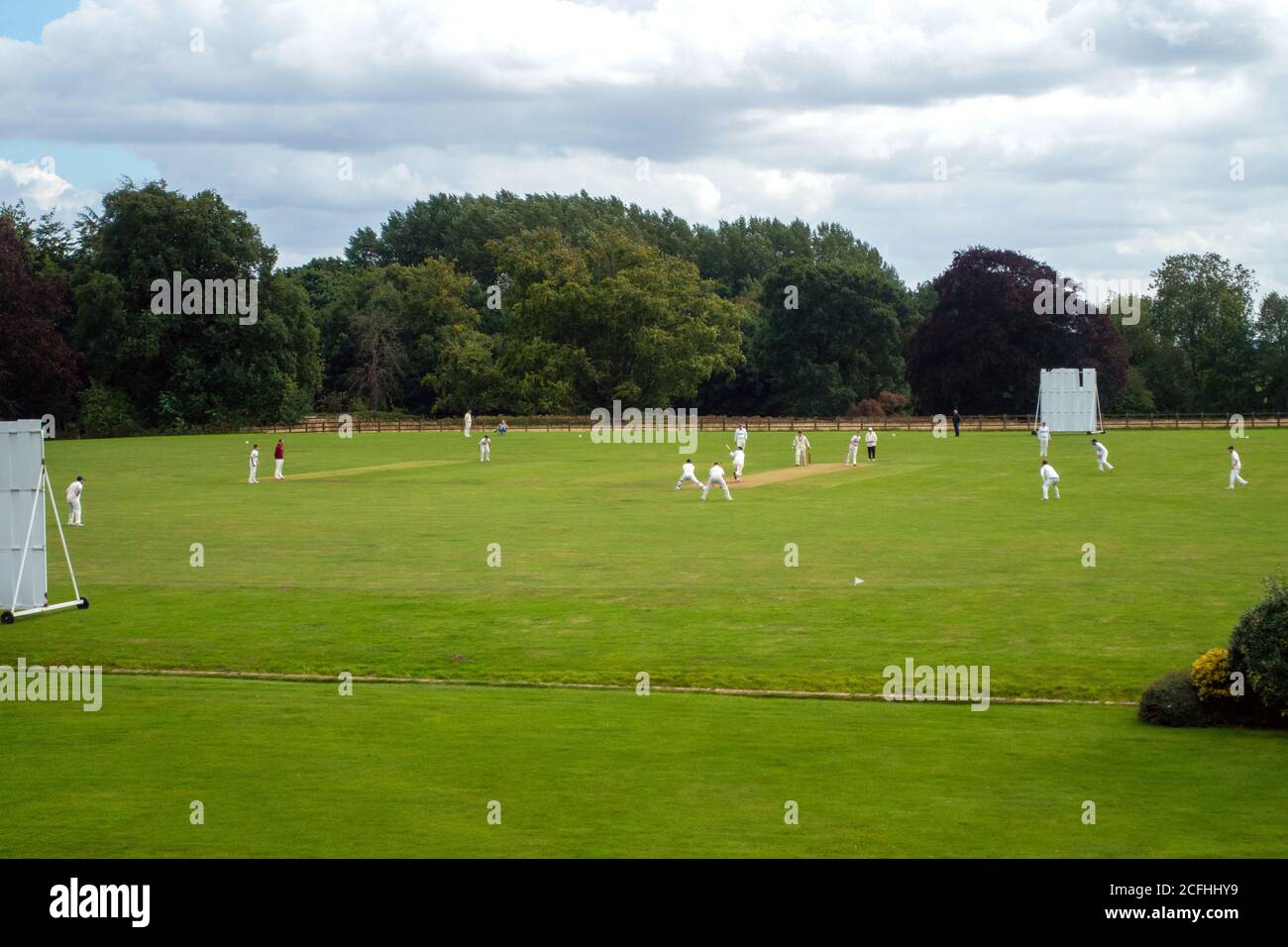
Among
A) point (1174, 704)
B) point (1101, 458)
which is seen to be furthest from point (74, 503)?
point (1101, 458)

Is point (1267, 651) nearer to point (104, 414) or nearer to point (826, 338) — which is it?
point (104, 414)

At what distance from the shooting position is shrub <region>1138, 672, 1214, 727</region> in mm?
15148

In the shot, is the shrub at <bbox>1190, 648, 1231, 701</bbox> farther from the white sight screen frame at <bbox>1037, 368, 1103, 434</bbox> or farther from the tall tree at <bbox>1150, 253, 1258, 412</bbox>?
the tall tree at <bbox>1150, 253, 1258, 412</bbox>

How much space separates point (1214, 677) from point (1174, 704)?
0.54m

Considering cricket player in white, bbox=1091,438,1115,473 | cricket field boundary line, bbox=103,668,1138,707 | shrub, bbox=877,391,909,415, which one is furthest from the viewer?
shrub, bbox=877,391,909,415

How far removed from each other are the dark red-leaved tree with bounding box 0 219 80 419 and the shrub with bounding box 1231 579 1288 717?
93.2 metres

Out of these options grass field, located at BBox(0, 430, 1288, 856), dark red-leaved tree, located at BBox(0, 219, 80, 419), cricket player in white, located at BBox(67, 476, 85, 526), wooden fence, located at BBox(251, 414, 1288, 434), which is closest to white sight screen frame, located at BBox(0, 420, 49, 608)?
grass field, located at BBox(0, 430, 1288, 856)

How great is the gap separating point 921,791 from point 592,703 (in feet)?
20.1

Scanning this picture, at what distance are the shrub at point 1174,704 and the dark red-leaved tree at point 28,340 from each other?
92147mm

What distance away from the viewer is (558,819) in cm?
1123

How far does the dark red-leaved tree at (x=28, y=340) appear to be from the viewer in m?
94.5

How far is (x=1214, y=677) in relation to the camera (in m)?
15.1
